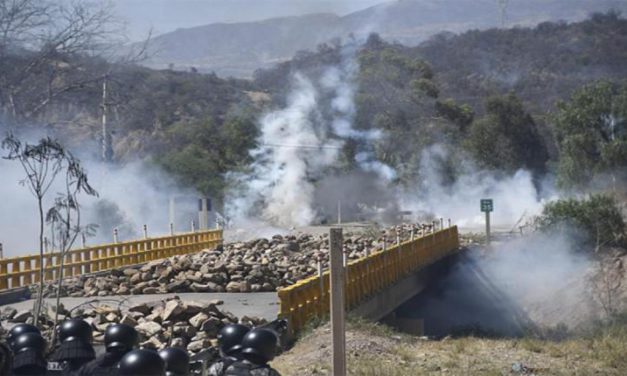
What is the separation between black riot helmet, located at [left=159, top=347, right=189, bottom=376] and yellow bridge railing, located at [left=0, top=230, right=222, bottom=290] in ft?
37.6

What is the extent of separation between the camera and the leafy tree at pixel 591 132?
164 ft

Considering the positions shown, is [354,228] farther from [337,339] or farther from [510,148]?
[337,339]

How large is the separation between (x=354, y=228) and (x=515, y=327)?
1702 cm

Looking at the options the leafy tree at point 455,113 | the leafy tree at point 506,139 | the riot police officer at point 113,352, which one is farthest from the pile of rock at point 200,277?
the leafy tree at point 455,113

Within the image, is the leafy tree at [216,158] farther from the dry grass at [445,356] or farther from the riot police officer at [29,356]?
the riot police officer at [29,356]

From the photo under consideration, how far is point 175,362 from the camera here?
7402 mm

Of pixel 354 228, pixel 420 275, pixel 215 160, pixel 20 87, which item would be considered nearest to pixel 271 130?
pixel 215 160

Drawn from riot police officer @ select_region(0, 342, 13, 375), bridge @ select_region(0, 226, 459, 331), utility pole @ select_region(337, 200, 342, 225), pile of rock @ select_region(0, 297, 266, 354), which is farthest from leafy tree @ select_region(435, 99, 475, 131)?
riot police officer @ select_region(0, 342, 13, 375)

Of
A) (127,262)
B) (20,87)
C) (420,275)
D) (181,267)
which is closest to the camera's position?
(181,267)

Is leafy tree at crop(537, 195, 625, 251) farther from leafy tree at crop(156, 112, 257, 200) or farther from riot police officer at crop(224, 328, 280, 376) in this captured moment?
riot police officer at crop(224, 328, 280, 376)

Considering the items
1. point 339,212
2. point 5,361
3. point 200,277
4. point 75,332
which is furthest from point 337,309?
point 339,212

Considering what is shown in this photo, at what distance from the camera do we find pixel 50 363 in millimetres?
7789

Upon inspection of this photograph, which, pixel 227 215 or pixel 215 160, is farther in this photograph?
pixel 215 160

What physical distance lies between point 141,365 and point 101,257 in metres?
19.1
